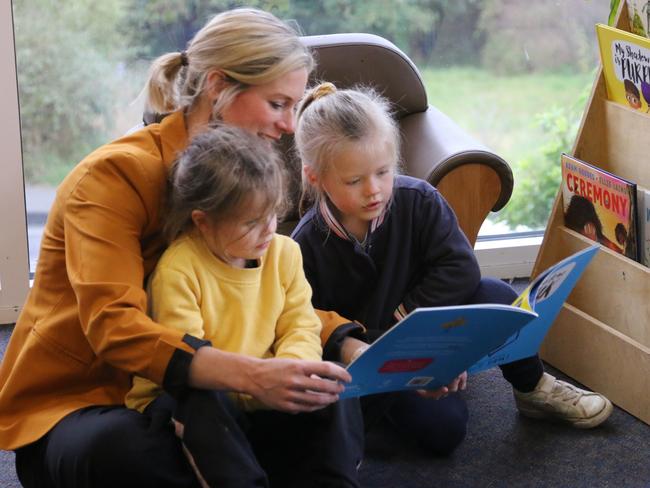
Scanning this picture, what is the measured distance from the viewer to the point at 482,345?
5.60 feet

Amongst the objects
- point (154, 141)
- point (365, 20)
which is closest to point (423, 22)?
point (365, 20)

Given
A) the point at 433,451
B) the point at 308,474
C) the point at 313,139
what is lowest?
the point at 433,451

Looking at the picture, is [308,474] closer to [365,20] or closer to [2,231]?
[2,231]

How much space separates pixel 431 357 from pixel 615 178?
81 centimetres

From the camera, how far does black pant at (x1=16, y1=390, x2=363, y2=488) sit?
5.13ft

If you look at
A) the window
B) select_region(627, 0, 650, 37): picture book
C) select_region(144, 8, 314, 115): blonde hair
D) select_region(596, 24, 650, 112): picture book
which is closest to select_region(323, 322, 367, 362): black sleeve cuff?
select_region(144, 8, 314, 115): blonde hair

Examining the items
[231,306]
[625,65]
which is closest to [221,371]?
[231,306]

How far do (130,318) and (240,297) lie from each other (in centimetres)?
21

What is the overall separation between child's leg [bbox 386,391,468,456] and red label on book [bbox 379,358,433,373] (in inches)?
17.2

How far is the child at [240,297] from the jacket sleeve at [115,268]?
0.20ft

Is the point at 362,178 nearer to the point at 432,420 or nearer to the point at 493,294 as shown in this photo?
the point at 493,294

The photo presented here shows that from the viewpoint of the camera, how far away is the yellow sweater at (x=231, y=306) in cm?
166

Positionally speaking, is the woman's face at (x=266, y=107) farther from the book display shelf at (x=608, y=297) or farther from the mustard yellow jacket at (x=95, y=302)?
the book display shelf at (x=608, y=297)

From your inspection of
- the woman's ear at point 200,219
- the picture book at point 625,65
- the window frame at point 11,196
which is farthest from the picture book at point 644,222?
the window frame at point 11,196
